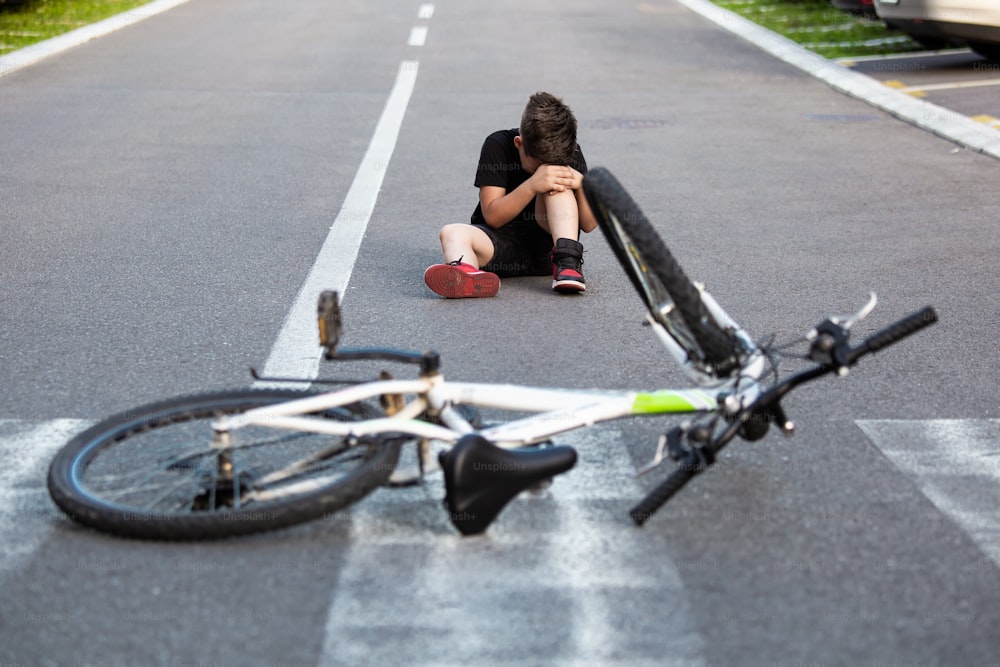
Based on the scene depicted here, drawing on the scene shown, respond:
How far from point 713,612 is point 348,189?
672cm

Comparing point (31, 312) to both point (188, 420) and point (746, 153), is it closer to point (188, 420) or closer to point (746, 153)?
point (188, 420)

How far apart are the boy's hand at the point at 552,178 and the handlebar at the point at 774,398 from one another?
8.38ft

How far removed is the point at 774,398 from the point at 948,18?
12.6m

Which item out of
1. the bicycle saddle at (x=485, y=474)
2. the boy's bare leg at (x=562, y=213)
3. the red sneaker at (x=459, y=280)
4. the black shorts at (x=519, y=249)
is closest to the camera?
the bicycle saddle at (x=485, y=474)

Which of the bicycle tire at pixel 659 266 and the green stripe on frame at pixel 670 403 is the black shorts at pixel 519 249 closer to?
the bicycle tire at pixel 659 266

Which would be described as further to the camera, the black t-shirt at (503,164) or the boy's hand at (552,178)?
the black t-shirt at (503,164)

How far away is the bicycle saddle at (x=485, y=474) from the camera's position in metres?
3.56

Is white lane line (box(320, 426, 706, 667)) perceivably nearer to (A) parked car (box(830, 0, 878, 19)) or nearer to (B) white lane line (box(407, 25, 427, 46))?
(A) parked car (box(830, 0, 878, 19))

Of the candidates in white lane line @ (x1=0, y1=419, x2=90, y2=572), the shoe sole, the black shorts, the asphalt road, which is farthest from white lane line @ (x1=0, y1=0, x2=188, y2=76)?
white lane line @ (x1=0, y1=419, x2=90, y2=572)

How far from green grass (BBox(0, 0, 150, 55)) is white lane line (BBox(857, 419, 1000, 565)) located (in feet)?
52.9

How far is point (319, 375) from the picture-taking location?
206 inches

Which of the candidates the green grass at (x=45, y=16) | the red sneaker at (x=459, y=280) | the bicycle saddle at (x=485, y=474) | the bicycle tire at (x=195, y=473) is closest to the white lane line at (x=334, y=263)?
the red sneaker at (x=459, y=280)

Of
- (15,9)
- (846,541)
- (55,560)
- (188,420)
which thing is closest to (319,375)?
(188,420)

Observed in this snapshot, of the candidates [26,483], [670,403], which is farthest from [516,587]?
[26,483]
